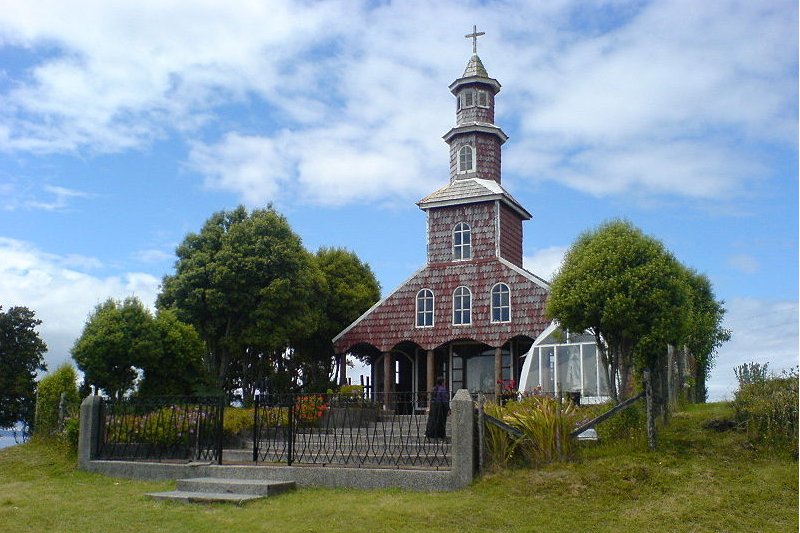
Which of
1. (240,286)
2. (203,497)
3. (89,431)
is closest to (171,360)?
(240,286)

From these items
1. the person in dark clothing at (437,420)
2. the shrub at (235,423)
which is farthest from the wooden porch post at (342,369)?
the person in dark clothing at (437,420)

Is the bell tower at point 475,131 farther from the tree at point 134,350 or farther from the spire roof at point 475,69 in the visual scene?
the tree at point 134,350

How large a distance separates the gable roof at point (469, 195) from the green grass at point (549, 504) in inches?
552

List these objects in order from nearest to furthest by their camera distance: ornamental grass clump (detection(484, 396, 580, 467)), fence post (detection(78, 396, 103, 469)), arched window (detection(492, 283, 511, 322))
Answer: ornamental grass clump (detection(484, 396, 580, 467)), fence post (detection(78, 396, 103, 469)), arched window (detection(492, 283, 511, 322))

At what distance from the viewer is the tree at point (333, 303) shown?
95.6 ft

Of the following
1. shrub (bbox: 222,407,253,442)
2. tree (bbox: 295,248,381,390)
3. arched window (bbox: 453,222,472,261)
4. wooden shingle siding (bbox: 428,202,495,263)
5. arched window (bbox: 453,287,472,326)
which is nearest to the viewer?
shrub (bbox: 222,407,253,442)

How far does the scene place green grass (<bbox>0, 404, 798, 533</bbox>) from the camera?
9609 mm

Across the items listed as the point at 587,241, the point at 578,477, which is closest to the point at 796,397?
the point at 578,477

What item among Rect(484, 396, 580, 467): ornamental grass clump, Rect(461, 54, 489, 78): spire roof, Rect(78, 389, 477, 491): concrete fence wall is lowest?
Rect(78, 389, 477, 491): concrete fence wall

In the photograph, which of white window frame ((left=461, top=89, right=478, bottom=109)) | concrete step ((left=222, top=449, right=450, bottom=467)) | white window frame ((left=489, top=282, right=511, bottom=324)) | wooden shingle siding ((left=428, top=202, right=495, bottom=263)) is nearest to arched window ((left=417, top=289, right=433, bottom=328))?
wooden shingle siding ((left=428, top=202, right=495, bottom=263))

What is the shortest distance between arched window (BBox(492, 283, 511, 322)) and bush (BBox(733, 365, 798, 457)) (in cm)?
1188

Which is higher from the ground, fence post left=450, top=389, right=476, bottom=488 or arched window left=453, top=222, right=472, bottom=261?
arched window left=453, top=222, right=472, bottom=261

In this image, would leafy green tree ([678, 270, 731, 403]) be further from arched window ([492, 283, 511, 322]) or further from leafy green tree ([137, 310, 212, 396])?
leafy green tree ([137, 310, 212, 396])

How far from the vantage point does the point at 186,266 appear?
85.3 feet
